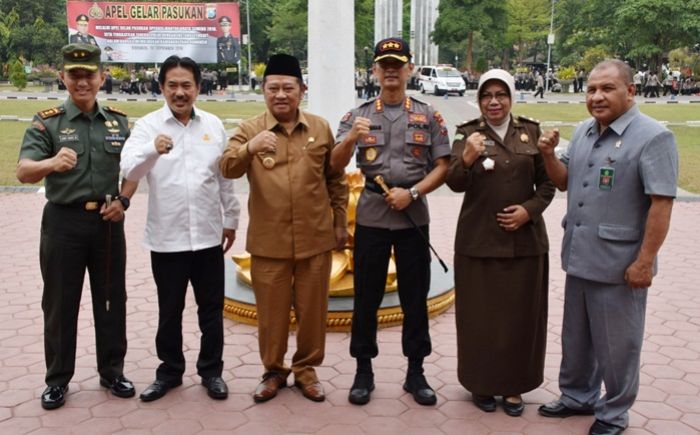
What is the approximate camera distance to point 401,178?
141 inches

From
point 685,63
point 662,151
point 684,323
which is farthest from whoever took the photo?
point 685,63

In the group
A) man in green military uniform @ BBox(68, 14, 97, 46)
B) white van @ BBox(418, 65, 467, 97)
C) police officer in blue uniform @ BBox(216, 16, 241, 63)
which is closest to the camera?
man in green military uniform @ BBox(68, 14, 97, 46)

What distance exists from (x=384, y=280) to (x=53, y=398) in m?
1.82

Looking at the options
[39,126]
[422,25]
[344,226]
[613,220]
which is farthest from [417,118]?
[422,25]

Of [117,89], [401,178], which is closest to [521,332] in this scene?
[401,178]

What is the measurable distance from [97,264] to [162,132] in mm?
765

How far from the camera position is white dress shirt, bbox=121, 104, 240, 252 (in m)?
3.56

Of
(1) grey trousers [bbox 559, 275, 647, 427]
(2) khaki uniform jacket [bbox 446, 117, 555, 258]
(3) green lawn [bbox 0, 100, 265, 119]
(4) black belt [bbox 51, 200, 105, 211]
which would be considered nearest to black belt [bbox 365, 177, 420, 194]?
(2) khaki uniform jacket [bbox 446, 117, 555, 258]

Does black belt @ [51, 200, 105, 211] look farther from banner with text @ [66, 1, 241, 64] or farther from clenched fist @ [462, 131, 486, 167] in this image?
banner with text @ [66, 1, 241, 64]

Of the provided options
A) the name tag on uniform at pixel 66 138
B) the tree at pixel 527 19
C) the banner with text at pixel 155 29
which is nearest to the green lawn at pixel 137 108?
→ the banner with text at pixel 155 29

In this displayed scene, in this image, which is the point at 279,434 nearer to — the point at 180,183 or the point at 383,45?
the point at 180,183

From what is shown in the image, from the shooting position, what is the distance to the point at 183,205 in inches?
141

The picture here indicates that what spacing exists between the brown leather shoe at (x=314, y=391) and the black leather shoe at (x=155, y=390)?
74 cm

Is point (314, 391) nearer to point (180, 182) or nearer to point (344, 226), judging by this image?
point (344, 226)
